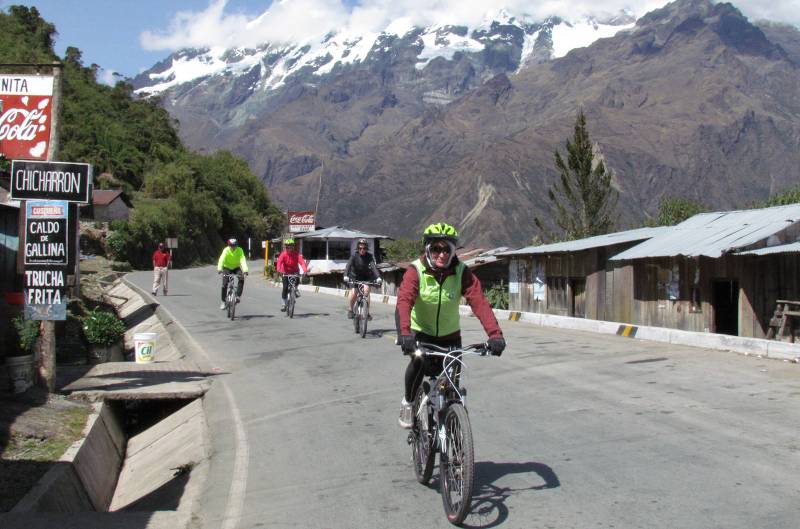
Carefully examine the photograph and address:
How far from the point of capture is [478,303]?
6285mm

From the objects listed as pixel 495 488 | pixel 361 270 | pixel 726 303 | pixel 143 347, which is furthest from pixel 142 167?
pixel 495 488

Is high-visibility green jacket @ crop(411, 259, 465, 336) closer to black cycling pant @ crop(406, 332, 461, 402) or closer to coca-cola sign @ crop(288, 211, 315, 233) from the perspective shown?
black cycling pant @ crop(406, 332, 461, 402)

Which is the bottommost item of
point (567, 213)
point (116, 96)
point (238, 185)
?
point (567, 213)

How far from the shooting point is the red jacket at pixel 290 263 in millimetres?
19750

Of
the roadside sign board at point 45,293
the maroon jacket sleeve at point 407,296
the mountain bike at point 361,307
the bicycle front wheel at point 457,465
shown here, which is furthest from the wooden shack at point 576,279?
the bicycle front wheel at point 457,465

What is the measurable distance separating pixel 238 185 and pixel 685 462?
108 meters

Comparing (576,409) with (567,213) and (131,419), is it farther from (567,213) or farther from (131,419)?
(567,213)

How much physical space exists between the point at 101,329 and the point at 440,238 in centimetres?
1125

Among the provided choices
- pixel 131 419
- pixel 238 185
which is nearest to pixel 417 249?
pixel 238 185

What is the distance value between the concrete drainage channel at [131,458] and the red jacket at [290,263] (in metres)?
5.23

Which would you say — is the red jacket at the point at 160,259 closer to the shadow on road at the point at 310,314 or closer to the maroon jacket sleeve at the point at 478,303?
the shadow on road at the point at 310,314

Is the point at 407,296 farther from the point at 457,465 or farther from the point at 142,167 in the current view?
the point at 142,167

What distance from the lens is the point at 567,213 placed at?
6084 cm

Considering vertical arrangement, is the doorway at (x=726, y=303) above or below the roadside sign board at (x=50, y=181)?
below
